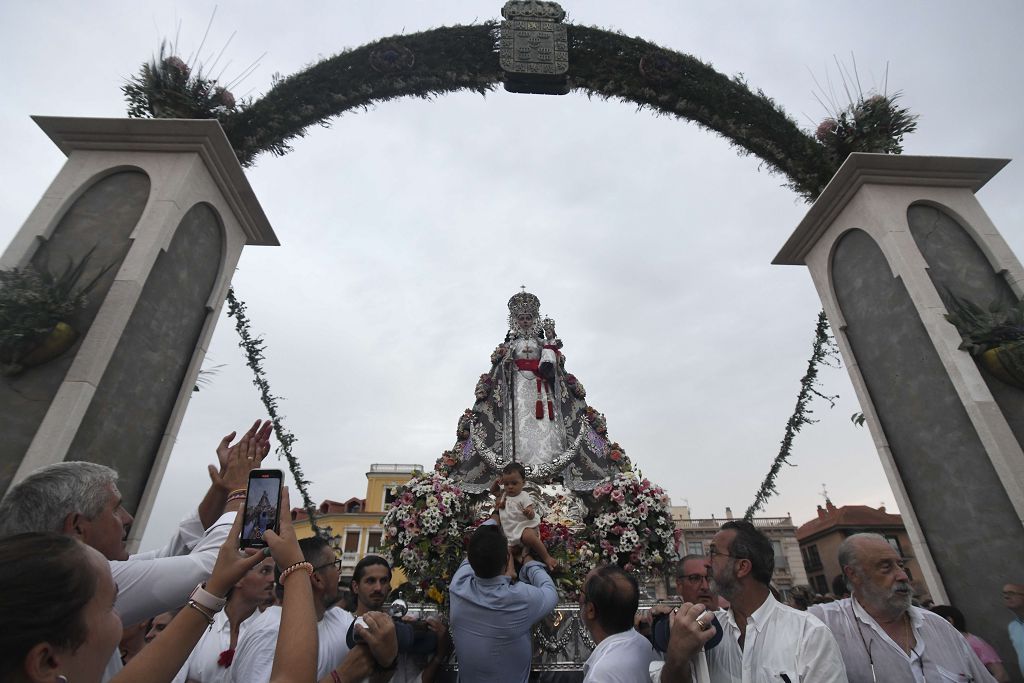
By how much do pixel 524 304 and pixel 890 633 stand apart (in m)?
9.33

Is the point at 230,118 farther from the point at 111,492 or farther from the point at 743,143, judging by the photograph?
the point at 743,143

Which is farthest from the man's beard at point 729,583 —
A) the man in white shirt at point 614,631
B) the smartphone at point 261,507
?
the smartphone at point 261,507

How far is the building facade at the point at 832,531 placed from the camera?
34188 millimetres

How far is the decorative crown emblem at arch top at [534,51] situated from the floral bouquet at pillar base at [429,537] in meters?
7.92

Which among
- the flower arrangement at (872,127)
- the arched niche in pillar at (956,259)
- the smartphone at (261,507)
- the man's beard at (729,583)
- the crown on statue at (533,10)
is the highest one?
the crown on statue at (533,10)

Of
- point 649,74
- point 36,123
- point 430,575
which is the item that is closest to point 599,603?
point 430,575

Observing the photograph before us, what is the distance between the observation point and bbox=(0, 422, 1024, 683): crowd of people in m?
1.46

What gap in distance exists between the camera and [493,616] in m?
3.46

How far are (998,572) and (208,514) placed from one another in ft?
24.9

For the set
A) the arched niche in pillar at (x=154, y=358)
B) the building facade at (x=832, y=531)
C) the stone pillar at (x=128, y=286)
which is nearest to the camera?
the stone pillar at (x=128, y=286)

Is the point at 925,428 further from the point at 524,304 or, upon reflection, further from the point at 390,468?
the point at 390,468

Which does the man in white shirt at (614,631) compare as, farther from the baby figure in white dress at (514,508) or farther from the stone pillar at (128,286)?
the stone pillar at (128,286)

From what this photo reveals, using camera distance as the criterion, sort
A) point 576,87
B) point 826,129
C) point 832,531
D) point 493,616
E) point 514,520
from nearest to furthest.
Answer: point 493,616 < point 514,520 < point 826,129 < point 576,87 < point 832,531

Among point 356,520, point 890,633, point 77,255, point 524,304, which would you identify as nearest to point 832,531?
point 356,520
